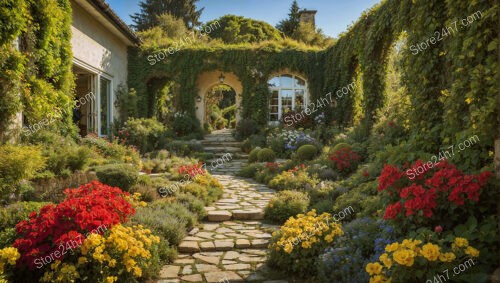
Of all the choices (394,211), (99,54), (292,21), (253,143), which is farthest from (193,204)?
(292,21)

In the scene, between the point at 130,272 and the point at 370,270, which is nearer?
the point at 370,270

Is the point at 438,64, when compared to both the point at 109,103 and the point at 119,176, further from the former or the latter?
the point at 109,103

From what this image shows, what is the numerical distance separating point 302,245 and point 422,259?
1372mm

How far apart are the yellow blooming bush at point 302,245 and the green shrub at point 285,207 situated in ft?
4.66

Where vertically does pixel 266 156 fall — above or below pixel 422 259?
above

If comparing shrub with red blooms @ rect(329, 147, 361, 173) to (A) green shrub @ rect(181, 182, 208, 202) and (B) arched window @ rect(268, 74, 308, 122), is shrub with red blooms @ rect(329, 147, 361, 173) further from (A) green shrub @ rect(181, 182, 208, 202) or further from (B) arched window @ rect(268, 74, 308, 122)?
(B) arched window @ rect(268, 74, 308, 122)

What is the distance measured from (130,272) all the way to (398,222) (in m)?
2.47

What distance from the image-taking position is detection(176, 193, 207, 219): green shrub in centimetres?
561

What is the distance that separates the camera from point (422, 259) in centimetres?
254

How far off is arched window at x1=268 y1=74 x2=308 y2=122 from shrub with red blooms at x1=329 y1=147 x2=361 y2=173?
8027 millimetres

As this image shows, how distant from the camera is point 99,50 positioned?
11.2 m

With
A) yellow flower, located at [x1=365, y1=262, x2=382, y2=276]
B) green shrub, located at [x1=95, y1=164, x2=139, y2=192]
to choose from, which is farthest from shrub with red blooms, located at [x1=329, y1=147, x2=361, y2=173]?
yellow flower, located at [x1=365, y1=262, x2=382, y2=276]

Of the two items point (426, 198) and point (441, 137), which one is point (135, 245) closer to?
point (426, 198)

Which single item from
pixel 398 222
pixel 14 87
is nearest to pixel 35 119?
pixel 14 87
